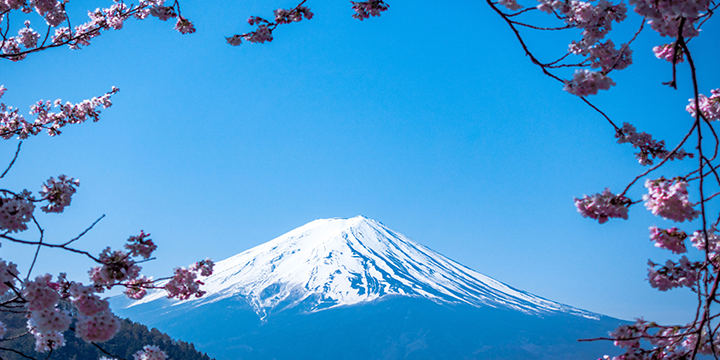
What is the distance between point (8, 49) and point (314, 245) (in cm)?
9321

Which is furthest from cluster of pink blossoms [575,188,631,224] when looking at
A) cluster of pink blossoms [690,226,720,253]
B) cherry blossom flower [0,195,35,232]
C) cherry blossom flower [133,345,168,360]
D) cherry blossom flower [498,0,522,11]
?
cherry blossom flower [133,345,168,360]

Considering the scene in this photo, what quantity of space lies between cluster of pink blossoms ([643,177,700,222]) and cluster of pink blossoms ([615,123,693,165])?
0.95 metres

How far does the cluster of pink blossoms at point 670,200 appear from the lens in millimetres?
1650

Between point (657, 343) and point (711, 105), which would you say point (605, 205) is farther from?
point (711, 105)

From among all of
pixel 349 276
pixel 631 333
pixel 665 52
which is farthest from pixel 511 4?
pixel 349 276

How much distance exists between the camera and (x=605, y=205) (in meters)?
2.02

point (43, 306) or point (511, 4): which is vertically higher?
point (511, 4)

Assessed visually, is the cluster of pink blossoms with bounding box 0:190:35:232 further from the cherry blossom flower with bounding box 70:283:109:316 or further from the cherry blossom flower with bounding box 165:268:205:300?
the cherry blossom flower with bounding box 165:268:205:300

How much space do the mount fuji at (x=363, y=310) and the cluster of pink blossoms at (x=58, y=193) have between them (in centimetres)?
7027

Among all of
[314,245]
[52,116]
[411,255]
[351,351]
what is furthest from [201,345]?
[52,116]

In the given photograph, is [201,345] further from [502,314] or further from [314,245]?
[502,314]

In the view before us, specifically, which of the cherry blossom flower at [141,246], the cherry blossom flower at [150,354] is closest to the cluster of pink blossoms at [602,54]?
the cherry blossom flower at [141,246]

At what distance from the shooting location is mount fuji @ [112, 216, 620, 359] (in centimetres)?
6975

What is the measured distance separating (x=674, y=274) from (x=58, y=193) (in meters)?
3.46
